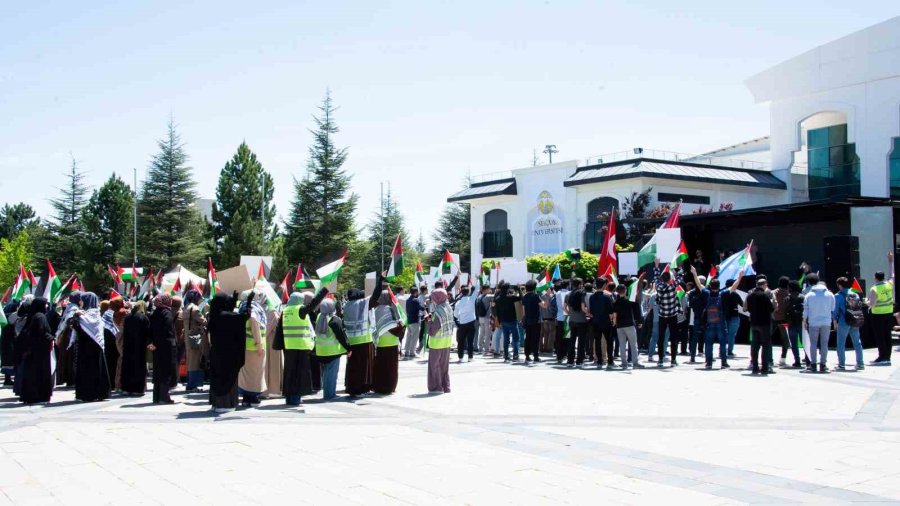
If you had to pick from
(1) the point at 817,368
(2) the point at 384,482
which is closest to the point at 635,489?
(2) the point at 384,482

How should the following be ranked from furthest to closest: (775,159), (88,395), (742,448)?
(775,159) → (88,395) → (742,448)

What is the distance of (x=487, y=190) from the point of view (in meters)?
49.6

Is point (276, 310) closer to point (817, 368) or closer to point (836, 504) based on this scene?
point (836, 504)

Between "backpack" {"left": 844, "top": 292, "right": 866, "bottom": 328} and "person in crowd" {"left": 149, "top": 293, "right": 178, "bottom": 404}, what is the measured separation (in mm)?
12327

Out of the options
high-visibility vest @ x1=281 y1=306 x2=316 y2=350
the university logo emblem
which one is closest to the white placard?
high-visibility vest @ x1=281 y1=306 x2=316 y2=350

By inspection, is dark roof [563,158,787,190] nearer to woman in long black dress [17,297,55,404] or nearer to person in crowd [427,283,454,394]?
person in crowd [427,283,454,394]

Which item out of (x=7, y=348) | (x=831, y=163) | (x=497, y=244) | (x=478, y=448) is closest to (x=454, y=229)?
(x=497, y=244)

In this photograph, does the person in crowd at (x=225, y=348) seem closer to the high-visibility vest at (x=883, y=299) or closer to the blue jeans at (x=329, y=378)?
the blue jeans at (x=329, y=378)

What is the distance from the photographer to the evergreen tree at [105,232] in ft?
173

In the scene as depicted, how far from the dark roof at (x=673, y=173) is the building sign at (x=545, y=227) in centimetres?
196

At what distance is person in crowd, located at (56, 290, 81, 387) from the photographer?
12.5 meters

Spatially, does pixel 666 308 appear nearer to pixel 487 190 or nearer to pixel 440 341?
pixel 440 341

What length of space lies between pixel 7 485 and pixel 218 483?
1.78 metres

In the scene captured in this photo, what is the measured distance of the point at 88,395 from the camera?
12.4 meters
